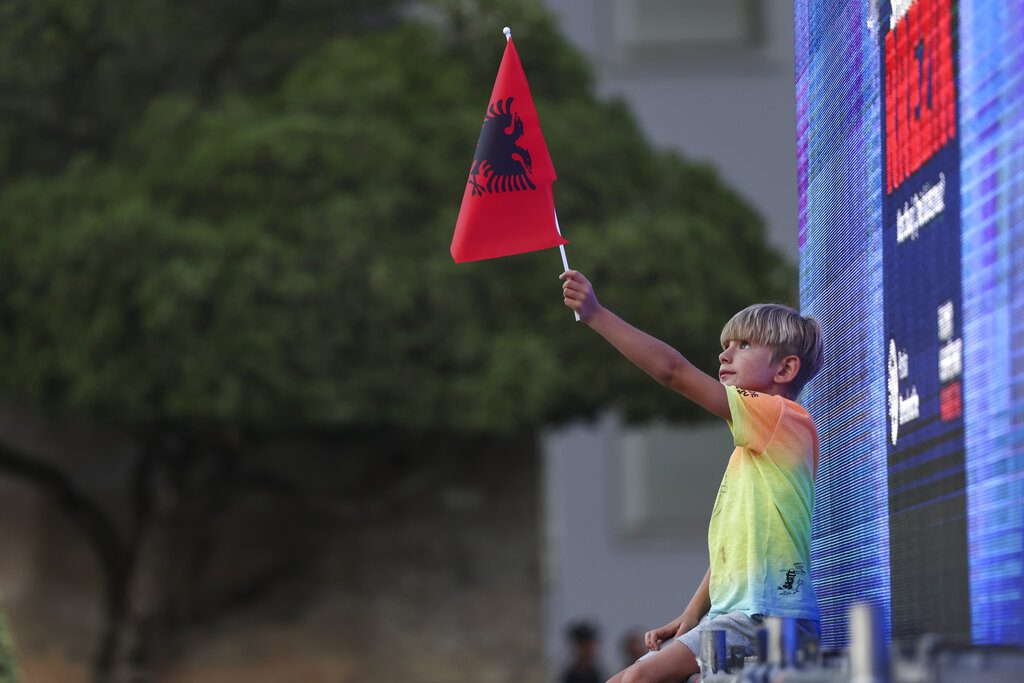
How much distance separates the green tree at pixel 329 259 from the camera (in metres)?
13.2

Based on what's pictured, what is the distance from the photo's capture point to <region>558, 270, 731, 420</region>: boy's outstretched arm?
13.2 feet

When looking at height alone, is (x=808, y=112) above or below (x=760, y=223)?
below

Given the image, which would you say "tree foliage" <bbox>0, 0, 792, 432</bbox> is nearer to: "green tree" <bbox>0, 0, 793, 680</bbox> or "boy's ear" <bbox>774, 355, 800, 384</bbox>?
"green tree" <bbox>0, 0, 793, 680</bbox>

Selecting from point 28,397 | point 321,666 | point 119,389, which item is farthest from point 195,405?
point 321,666

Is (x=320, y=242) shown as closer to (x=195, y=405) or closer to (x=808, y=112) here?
(x=195, y=405)

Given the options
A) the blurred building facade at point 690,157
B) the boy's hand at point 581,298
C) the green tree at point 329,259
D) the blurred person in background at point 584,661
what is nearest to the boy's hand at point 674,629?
the boy's hand at point 581,298

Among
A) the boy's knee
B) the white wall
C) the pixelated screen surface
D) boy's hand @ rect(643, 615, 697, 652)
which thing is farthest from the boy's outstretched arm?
the white wall

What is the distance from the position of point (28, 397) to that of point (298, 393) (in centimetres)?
216

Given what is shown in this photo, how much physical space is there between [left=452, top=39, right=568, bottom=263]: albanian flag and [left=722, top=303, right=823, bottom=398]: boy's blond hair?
2.34ft

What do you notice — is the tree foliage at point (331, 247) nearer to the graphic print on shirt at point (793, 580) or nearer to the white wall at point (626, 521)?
the white wall at point (626, 521)

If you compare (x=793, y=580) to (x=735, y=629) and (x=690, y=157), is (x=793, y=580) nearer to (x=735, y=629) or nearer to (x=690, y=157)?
(x=735, y=629)

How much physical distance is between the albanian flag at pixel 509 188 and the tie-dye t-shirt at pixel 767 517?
934 millimetres

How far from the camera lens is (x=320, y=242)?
1348cm

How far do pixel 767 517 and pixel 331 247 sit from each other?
946 centimetres
